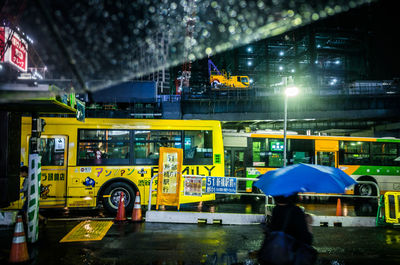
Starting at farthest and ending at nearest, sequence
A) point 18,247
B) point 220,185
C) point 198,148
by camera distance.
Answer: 1. point 198,148
2. point 220,185
3. point 18,247

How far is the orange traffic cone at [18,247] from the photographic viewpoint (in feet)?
15.4

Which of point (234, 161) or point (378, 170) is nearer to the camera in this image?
point (234, 161)

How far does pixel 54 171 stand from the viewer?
348 inches

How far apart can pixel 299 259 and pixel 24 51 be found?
61.8ft

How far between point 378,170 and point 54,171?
16418mm

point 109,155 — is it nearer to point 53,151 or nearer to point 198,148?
point 53,151

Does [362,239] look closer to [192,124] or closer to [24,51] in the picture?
[192,124]

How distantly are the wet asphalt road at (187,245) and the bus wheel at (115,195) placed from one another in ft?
4.62

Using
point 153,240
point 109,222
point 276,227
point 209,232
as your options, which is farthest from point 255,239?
point 109,222

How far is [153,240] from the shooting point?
6164mm

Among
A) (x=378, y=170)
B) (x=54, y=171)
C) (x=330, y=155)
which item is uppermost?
(x=330, y=155)

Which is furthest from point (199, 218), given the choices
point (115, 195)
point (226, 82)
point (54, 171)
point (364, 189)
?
point (226, 82)

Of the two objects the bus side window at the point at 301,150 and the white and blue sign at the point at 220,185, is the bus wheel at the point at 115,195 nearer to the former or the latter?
the white and blue sign at the point at 220,185

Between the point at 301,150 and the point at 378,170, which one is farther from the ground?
the point at 301,150
